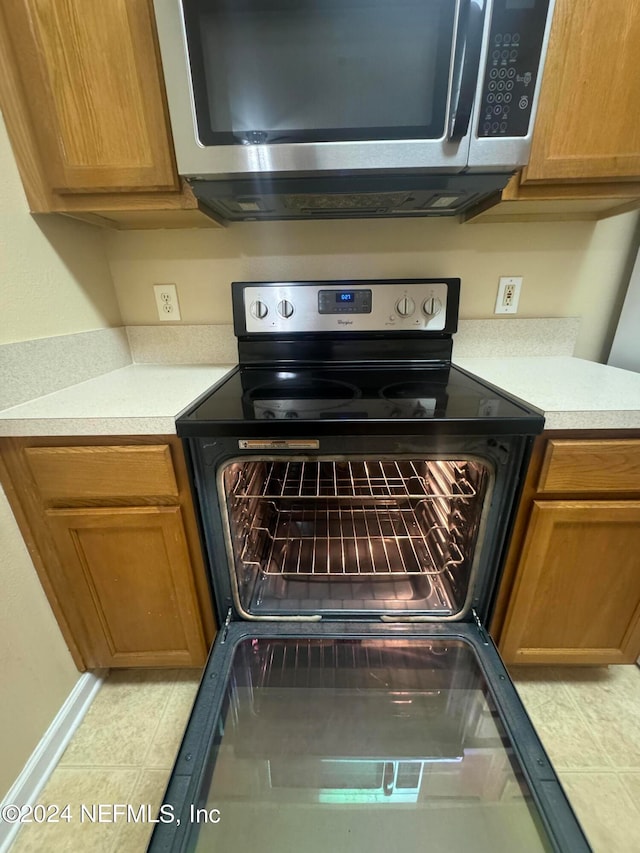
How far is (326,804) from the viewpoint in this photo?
2.37 feet

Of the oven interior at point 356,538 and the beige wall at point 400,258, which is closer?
the oven interior at point 356,538

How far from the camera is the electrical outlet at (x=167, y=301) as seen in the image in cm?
134

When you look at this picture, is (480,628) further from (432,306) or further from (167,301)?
(167,301)

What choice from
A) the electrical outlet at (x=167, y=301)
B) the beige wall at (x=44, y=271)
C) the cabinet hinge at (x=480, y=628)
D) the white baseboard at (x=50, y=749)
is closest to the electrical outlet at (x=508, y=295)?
the cabinet hinge at (x=480, y=628)

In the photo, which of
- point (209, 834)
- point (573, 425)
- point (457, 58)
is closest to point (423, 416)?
point (573, 425)

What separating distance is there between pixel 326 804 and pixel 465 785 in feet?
0.96

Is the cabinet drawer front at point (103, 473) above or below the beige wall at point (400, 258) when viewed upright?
below

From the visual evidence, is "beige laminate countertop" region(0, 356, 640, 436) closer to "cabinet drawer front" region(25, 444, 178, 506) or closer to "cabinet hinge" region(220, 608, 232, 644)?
"cabinet drawer front" region(25, 444, 178, 506)

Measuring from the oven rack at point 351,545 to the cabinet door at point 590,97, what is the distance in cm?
104

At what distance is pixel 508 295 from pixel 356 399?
0.82 m

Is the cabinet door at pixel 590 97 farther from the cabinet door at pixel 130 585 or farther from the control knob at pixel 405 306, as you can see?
the cabinet door at pixel 130 585

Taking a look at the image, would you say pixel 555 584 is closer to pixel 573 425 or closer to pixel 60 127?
pixel 573 425

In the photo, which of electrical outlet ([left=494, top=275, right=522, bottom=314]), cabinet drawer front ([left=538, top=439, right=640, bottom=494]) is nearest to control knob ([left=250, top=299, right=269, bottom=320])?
electrical outlet ([left=494, top=275, right=522, bottom=314])

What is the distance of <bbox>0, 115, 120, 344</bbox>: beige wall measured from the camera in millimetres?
910
